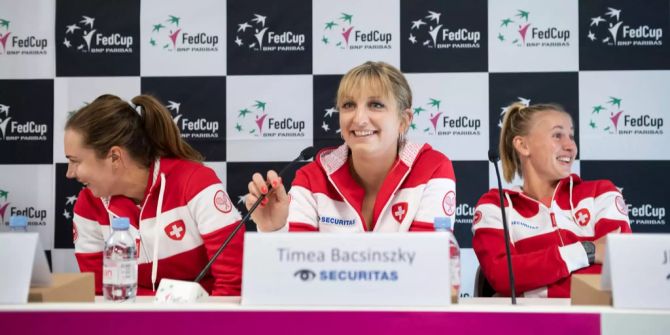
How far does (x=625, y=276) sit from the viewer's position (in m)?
0.88

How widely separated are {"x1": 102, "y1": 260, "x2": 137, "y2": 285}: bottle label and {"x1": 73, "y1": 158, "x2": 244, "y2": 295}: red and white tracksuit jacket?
375mm

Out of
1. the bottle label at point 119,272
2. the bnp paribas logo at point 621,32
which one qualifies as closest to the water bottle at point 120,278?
the bottle label at point 119,272

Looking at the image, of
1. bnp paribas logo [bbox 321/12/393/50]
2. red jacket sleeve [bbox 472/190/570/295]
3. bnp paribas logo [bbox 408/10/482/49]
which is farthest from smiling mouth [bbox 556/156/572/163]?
bnp paribas logo [bbox 321/12/393/50]

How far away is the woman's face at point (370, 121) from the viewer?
1792 mm

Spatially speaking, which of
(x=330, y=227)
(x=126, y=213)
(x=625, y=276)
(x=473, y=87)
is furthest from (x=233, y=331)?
(x=473, y=87)

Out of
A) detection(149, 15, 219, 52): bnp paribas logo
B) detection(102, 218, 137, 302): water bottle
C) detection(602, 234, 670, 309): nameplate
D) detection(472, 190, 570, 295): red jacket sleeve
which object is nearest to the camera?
detection(602, 234, 670, 309): nameplate

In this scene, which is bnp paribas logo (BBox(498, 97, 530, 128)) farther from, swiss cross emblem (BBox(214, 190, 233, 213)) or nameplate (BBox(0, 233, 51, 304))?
nameplate (BBox(0, 233, 51, 304))

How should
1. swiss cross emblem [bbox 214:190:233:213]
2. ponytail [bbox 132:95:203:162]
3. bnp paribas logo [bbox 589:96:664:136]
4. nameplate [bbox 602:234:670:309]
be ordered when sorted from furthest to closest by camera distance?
1. bnp paribas logo [bbox 589:96:664:136]
2. ponytail [bbox 132:95:203:162]
3. swiss cross emblem [bbox 214:190:233:213]
4. nameplate [bbox 602:234:670:309]

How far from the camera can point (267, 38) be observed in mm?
2496

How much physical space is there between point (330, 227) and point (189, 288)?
0.72 meters

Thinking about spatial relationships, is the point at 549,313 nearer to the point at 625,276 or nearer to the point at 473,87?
the point at 625,276

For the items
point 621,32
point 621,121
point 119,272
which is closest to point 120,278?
point 119,272

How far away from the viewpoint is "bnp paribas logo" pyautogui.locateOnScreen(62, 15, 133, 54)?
2.53 metres

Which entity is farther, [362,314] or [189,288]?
[189,288]
